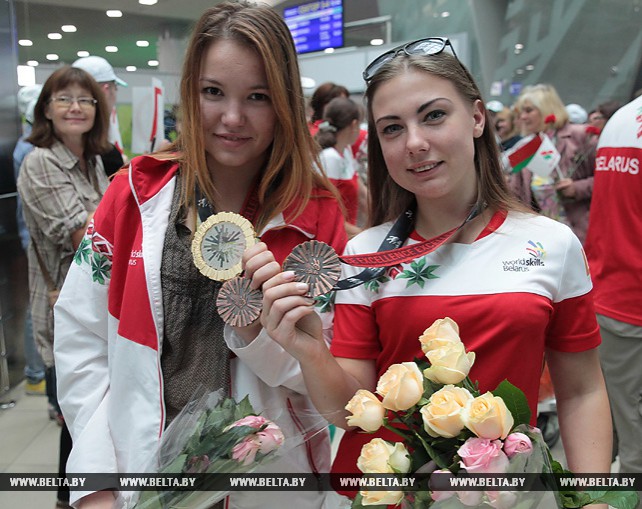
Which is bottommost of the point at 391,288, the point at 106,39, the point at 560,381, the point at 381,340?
the point at 560,381

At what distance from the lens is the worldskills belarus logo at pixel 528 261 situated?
4.26ft

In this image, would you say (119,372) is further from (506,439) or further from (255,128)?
(506,439)

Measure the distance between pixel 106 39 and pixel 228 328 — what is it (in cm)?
372

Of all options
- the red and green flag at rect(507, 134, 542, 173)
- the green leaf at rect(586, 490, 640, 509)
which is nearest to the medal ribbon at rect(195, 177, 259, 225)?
the green leaf at rect(586, 490, 640, 509)

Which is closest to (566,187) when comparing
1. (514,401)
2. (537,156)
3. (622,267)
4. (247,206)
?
(537,156)

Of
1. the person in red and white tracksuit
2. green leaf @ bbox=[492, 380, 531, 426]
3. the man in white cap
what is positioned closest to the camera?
green leaf @ bbox=[492, 380, 531, 426]

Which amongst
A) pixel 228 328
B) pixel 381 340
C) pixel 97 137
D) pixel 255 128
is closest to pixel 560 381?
pixel 381 340

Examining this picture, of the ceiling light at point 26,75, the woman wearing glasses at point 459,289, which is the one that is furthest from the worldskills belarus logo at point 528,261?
the ceiling light at point 26,75

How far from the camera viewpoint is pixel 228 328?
129 centimetres

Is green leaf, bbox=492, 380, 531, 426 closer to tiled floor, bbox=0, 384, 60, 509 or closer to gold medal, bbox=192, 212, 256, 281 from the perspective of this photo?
gold medal, bbox=192, 212, 256, 281

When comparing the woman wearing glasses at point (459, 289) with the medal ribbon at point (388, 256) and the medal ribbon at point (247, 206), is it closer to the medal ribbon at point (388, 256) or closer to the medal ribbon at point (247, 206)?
the medal ribbon at point (388, 256)

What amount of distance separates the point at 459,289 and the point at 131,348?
0.66m

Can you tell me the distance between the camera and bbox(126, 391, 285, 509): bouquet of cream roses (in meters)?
1.03

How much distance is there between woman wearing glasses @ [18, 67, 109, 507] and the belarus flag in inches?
88.5
